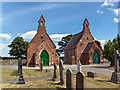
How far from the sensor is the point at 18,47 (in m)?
54.8

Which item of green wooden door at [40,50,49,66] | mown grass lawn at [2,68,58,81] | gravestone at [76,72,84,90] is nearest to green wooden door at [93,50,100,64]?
green wooden door at [40,50,49,66]

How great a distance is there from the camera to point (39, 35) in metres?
28.0

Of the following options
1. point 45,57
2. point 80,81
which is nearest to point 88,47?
point 45,57

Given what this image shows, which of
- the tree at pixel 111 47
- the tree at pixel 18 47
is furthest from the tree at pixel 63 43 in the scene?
the tree at pixel 111 47

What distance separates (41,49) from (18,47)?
33.0 meters

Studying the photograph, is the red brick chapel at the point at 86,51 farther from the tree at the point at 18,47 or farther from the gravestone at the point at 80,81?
the tree at the point at 18,47

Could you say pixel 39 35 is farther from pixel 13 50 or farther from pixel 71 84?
pixel 13 50

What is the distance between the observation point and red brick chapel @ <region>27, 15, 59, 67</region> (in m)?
25.8

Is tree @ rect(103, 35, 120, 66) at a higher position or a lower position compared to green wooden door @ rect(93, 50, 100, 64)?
higher

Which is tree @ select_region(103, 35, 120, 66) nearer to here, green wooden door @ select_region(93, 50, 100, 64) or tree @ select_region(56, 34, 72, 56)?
green wooden door @ select_region(93, 50, 100, 64)

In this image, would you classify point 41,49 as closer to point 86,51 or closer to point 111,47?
point 86,51

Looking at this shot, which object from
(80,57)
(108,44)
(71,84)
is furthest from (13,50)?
(71,84)

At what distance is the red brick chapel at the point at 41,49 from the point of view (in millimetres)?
25831

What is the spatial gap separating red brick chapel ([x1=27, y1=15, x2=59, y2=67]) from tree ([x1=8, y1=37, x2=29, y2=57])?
99.0 ft
